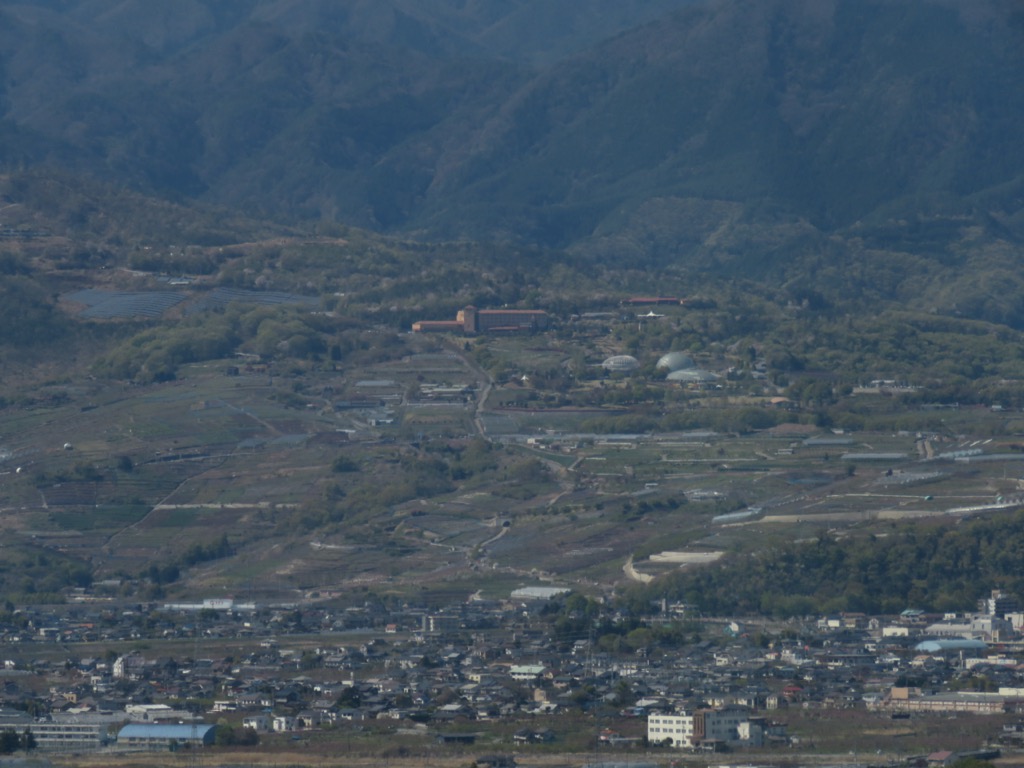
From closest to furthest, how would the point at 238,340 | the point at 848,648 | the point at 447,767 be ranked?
the point at 447,767, the point at 848,648, the point at 238,340

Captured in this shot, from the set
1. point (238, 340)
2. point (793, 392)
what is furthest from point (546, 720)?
point (238, 340)

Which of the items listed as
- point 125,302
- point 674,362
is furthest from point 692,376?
point 125,302

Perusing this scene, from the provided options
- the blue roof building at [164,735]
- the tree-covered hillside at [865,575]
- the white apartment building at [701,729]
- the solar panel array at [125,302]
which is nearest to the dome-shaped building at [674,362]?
the solar panel array at [125,302]

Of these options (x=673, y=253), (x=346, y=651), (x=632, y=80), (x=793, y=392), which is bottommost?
(x=346, y=651)

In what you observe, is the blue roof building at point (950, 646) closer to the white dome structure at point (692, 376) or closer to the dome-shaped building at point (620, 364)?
the white dome structure at point (692, 376)

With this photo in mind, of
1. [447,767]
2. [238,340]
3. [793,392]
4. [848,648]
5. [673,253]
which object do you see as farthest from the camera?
[673,253]

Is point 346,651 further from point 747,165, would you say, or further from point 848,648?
point 747,165

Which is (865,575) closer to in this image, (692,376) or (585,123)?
(692,376)
